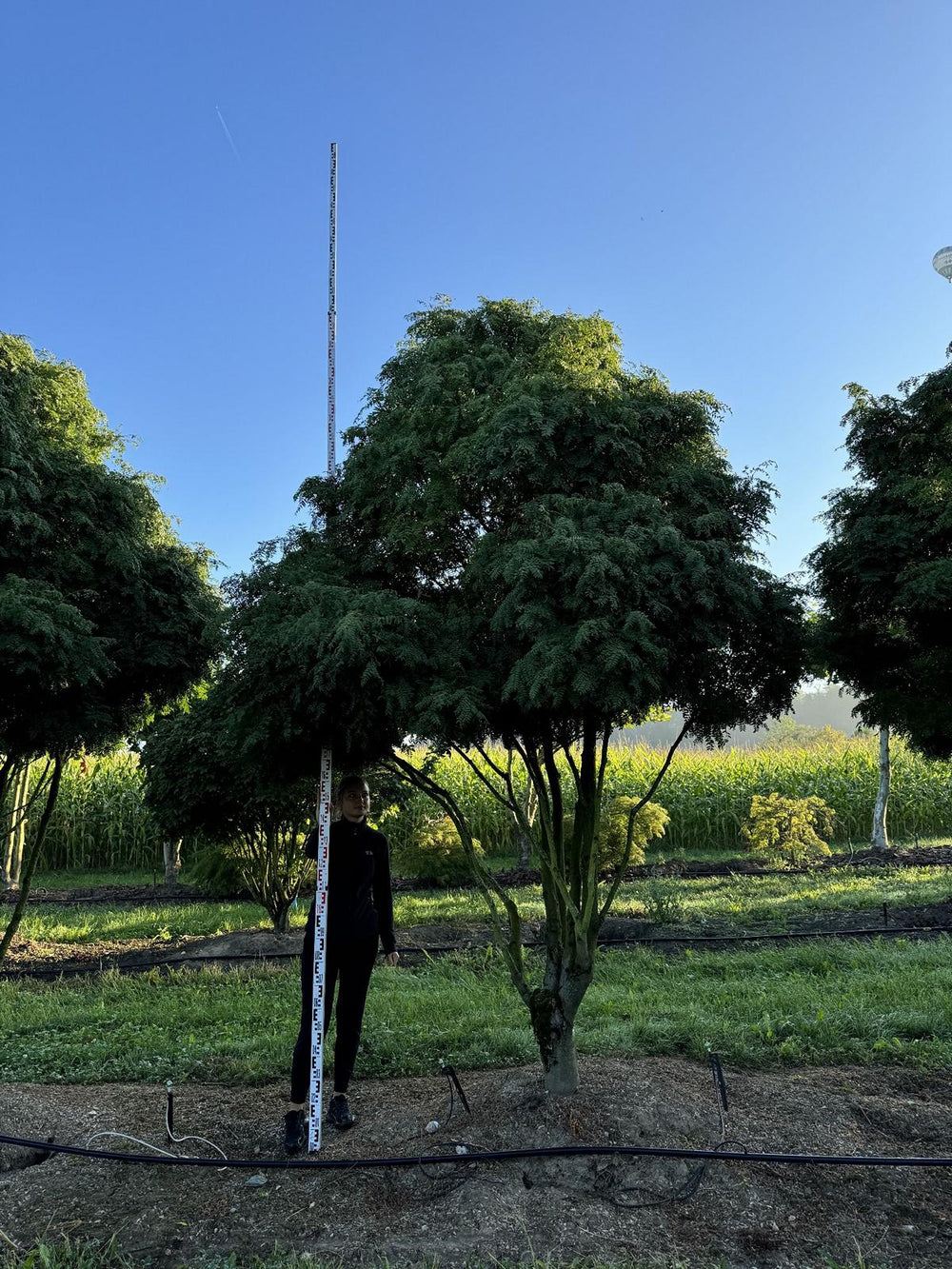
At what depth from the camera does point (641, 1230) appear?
11.9 feet

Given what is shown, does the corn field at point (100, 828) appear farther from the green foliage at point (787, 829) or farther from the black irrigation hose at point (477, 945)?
the green foliage at point (787, 829)

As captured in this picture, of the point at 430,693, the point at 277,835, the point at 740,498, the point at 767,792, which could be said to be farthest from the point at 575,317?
the point at 767,792

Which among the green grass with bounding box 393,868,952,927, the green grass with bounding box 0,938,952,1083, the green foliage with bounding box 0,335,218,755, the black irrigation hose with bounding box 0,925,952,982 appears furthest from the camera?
the green grass with bounding box 393,868,952,927

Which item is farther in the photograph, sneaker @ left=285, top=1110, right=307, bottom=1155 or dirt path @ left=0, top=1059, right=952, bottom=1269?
sneaker @ left=285, top=1110, right=307, bottom=1155

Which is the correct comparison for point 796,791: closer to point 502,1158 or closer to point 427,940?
point 427,940

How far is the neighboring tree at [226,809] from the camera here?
1003 centimetres

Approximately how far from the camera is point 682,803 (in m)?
19.4

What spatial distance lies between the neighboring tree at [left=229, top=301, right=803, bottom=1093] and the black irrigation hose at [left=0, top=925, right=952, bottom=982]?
4.36 metres

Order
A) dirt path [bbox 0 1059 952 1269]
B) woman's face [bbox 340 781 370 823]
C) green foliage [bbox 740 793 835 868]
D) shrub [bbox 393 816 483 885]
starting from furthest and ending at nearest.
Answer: green foliage [bbox 740 793 835 868]
shrub [bbox 393 816 483 885]
woman's face [bbox 340 781 370 823]
dirt path [bbox 0 1059 952 1269]

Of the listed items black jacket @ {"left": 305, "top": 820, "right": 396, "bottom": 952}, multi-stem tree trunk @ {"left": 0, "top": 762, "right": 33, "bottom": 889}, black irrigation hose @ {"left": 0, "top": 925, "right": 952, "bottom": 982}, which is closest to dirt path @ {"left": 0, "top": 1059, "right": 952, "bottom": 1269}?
black jacket @ {"left": 305, "top": 820, "right": 396, "bottom": 952}

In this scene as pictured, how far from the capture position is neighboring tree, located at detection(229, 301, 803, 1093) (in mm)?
4113

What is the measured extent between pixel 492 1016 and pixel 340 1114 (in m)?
2.07

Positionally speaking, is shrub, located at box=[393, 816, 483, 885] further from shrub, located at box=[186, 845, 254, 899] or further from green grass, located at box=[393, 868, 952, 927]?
shrub, located at box=[186, 845, 254, 899]

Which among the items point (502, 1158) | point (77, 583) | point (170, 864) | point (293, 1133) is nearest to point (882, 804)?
point (170, 864)
